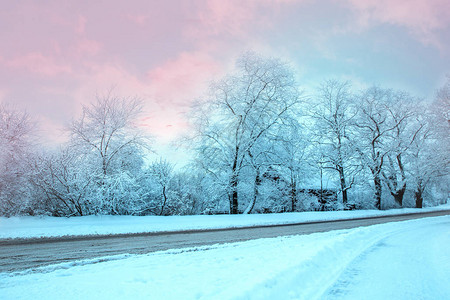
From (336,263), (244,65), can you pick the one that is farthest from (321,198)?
(336,263)

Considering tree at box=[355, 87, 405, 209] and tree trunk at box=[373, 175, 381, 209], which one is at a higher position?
tree at box=[355, 87, 405, 209]

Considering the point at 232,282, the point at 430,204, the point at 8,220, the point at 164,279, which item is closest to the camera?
the point at 232,282

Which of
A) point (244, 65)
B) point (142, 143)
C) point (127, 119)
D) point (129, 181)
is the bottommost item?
point (129, 181)

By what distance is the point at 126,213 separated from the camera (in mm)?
18516

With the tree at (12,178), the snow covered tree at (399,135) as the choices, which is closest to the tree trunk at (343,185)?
the snow covered tree at (399,135)

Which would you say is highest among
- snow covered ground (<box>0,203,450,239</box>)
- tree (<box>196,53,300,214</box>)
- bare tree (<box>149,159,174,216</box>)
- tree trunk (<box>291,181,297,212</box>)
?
tree (<box>196,53,300,214</box>)

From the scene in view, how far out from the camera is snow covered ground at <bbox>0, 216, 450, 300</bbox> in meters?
3.97

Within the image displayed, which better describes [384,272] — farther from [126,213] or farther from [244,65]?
[244,65]

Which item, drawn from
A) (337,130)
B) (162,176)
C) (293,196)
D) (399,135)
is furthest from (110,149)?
(399,135)

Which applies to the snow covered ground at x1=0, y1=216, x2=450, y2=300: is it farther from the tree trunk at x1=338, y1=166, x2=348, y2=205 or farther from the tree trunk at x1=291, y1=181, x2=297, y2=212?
the tree trunk at x1=338, y1=166, x2=348, y2=205

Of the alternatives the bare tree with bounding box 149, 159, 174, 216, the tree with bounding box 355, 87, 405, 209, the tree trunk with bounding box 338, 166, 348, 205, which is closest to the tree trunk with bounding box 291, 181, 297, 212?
the tree trunk with bounding box 338, 166, 348, 205

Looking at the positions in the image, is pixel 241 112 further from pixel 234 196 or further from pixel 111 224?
pixel 111 224

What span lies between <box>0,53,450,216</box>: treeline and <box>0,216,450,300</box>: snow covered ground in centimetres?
1158

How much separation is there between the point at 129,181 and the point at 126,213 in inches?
112
